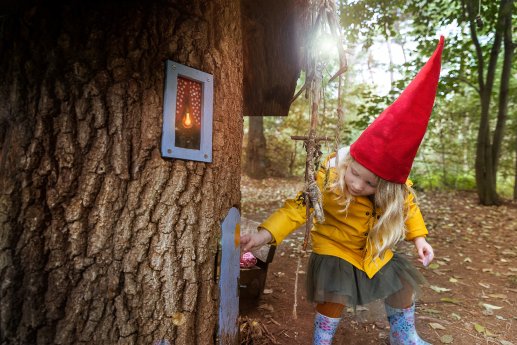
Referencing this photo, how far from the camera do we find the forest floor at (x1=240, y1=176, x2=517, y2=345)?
250cm

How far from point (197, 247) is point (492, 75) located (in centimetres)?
880

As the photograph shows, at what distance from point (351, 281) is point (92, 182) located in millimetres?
1599

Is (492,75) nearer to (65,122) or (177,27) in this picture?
(177,27)

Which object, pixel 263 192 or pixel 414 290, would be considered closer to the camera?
pixel 414 290

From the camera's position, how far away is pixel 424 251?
205 centimetres

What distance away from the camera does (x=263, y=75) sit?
8.88 feet

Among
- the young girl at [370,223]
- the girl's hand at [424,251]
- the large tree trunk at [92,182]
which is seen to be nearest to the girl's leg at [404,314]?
the young girl at [370,223]

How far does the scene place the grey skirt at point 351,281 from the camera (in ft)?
6.46

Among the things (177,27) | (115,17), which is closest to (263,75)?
(177,27)

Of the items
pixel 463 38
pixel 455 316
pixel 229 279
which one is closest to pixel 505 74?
pixel 463 38

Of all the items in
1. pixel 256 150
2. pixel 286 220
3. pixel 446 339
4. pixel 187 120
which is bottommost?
pixel 446 339

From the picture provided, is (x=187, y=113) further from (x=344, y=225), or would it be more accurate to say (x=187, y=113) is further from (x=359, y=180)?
(x=344, y=225)

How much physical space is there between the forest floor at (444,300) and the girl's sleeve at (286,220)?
8.6 inches

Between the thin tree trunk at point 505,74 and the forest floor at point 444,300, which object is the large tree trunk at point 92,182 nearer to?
the forest floor at point 444,300
